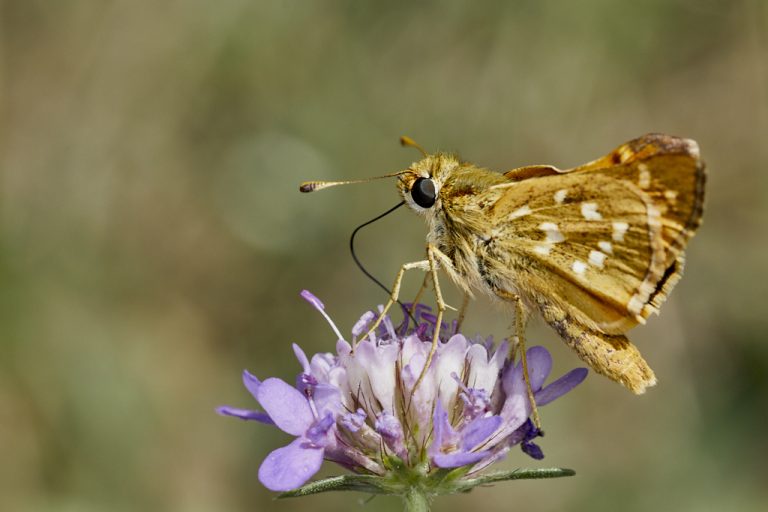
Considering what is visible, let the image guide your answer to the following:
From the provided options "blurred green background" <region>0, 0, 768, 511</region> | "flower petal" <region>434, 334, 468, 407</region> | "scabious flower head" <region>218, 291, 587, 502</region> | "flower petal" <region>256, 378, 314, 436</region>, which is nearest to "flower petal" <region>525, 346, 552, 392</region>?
"scabious flower head" <region>218, 291, 587, 502</region>

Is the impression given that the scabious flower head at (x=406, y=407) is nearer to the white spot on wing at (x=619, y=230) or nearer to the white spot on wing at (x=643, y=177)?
the white spot on wing at (x=619, y=230)

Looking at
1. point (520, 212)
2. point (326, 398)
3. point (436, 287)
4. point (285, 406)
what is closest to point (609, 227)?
point (520, 212)

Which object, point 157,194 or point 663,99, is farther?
point 663,99

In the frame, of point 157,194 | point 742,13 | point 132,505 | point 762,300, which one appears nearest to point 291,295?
point 157,194

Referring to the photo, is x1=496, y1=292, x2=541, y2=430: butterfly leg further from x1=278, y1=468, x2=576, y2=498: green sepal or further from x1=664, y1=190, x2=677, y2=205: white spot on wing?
x1=664, y1=190, x2=677, y2=205: white spot on wing

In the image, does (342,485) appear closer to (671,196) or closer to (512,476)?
(512,476)

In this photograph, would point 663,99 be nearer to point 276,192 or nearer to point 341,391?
point 276,192

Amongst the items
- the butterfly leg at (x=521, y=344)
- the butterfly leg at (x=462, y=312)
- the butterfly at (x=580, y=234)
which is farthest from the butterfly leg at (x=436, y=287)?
the butterfly leg at (x=521, y=344)
